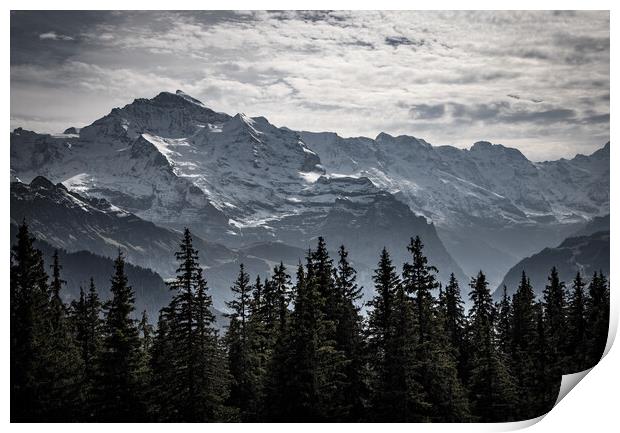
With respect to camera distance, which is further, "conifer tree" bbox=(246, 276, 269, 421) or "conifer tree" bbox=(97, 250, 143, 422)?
"conifer tree" bbox=(246, 276, 269, 421)

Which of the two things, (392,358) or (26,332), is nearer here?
(26,332)

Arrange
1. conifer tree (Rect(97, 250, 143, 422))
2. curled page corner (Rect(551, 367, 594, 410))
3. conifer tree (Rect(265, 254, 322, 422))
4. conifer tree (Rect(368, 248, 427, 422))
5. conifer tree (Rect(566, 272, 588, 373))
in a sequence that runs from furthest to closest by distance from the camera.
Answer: conifer tree (Rect(566, 272, 588, 373)) → curled page corner (Rect(551, 367, 594, 410)) → conifer tree (Rect(368, 248, 427, 422)) → conifer tree (Rect(265, 254, 322, 422)) → conifer tree (Rect(97, 250, 143, 422))

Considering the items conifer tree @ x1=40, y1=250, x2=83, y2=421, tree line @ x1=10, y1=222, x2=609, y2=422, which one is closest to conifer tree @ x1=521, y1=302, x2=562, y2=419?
tree line @ x1=10, y1=222, x2=609, y2=422

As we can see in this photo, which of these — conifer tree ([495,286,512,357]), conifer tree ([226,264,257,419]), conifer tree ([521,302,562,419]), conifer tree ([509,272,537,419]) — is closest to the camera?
conifer tree ([521,302,562,419])

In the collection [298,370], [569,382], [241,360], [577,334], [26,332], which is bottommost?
[241,360]

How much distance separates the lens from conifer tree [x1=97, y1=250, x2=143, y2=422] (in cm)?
4472

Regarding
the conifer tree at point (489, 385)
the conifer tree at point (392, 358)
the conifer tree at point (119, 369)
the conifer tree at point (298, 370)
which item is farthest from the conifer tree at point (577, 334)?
the conifer tree at point (119, 369)

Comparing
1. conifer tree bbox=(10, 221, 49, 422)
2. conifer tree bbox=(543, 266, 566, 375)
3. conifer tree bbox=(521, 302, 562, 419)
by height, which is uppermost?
conifer tree bbox=(10, 221, 49, 422)

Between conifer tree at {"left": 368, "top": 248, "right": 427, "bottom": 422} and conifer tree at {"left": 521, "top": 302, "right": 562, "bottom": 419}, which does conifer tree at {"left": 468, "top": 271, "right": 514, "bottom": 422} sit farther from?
conifer tree at {"left": 368, "top": 248, "right": 427, "bottom": 422}

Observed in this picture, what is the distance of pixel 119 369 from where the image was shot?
149ft

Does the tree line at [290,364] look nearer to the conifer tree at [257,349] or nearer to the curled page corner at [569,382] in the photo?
the conifer tree at [257,349]

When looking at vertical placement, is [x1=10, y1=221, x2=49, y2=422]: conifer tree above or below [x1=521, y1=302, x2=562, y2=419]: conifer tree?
above

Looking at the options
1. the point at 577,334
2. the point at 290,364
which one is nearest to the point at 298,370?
the point at 290,364

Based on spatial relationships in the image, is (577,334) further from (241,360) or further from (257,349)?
(241,360)
